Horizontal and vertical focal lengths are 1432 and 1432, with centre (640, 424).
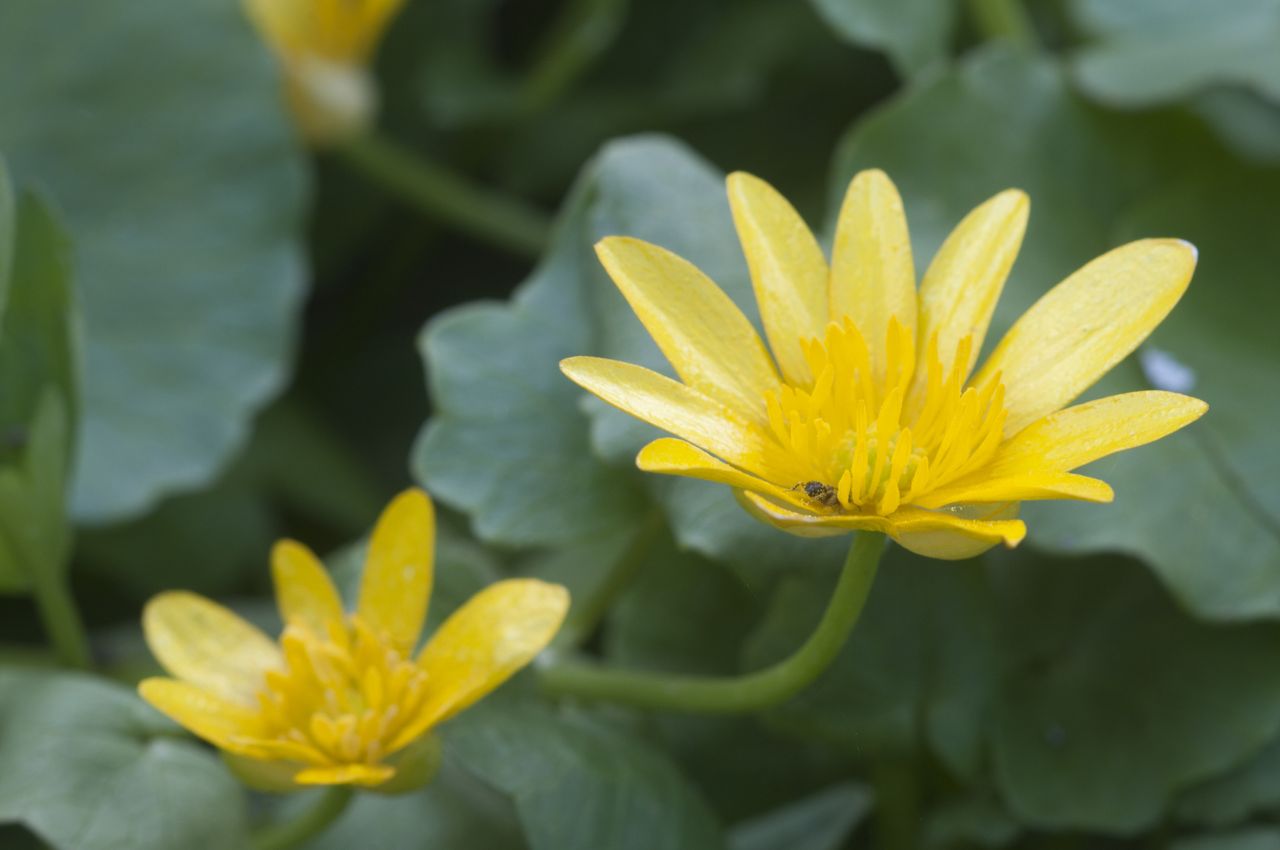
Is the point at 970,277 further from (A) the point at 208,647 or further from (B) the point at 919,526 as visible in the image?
(A) the point at 208,647

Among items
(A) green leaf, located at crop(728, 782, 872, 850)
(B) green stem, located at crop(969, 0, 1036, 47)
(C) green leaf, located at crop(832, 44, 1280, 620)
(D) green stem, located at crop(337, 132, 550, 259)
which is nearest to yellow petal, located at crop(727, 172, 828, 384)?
(C) green leaf, located at crop(832, 44, 1280, 620)

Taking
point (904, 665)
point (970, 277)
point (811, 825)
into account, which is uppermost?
point (970, 277)

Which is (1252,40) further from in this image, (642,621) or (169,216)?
(169,216)

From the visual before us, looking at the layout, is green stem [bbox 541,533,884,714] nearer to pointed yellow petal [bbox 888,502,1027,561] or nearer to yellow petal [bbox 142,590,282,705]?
pointed yellow petal [bbox 888,502,1027,561]

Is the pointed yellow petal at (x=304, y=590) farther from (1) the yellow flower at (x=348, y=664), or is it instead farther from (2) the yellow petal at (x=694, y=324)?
(2) the yellow petal at (x=694, y=324)

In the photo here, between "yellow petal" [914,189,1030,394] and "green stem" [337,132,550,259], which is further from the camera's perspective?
"green stem" [337,132,550,259]

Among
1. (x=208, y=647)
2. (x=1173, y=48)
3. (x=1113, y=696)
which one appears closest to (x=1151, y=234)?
(x=1173, y=48)

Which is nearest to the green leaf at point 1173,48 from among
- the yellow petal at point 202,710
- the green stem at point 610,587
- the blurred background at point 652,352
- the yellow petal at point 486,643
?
the blurred background at point 652,352
